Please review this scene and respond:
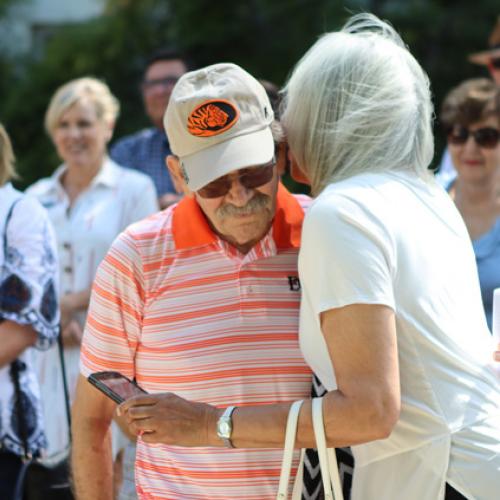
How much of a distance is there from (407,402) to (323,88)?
0.71 meters

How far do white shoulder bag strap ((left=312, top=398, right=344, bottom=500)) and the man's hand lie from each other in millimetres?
221

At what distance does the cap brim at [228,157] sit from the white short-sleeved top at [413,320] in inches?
13.5

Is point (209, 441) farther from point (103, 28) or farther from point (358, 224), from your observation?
point (103, 28)

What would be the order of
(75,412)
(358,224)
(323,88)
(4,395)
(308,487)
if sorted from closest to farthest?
1. (358,224)
2. (323,88)
3. (308,487)
4. (75,412)
5. (4,395)

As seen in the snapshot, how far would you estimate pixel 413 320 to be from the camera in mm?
2184

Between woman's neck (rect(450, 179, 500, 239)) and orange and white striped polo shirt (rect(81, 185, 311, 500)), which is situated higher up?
orange and white striped polo shirt (rect(81, 185, 311, 500))

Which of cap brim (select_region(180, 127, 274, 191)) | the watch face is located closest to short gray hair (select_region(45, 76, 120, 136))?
cap brim (select_region(180, 127, 274, 191))

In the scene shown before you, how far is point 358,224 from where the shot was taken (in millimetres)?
2117

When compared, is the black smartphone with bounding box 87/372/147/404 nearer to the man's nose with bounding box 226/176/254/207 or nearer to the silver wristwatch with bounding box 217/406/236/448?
the silver wristwatch with bounding box 217/406/236/448

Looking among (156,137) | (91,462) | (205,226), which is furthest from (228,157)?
(156,137)

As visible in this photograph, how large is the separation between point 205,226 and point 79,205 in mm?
2587

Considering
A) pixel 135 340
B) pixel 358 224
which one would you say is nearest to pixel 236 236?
pixel 135 340

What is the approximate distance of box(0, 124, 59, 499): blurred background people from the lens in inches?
131

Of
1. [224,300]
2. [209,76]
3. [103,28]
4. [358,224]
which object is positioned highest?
[209,76]
